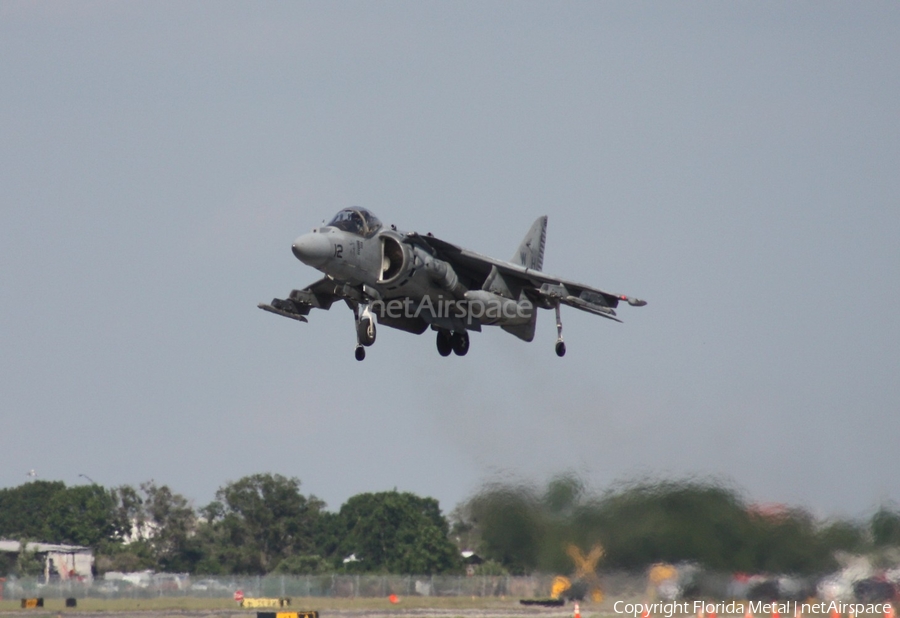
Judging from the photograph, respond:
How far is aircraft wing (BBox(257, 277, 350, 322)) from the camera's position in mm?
26078

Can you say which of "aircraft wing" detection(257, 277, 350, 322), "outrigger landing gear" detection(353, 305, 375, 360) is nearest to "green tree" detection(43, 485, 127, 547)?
"aircraft wing" detection(257, 277, 350, 322)

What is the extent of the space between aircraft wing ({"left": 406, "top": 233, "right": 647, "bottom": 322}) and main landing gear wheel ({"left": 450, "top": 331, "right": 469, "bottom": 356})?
41.8 inches

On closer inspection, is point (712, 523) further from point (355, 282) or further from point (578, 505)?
point (355, 282)

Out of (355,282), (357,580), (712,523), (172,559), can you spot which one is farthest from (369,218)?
(172,559)

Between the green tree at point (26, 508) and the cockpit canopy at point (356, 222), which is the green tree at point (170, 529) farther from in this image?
the cockpit canopy at point (356, 222)

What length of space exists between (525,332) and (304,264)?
18.1ft

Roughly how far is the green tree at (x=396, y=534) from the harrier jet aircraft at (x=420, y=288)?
19.6 meters

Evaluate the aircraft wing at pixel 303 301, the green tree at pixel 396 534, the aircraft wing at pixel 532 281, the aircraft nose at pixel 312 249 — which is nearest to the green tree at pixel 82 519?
the green tree at pixel 396 534

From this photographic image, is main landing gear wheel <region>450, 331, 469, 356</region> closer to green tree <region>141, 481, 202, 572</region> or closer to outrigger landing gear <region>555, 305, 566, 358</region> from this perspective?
outrigger landing gear <region>555, 305, 566, 358</region>

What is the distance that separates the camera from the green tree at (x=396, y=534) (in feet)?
147

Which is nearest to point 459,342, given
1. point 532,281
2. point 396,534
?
point 532,281

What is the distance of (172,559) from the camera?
60219 mm

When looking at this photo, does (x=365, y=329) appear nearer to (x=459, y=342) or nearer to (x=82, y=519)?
(x=459, y=342)

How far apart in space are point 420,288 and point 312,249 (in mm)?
2975
